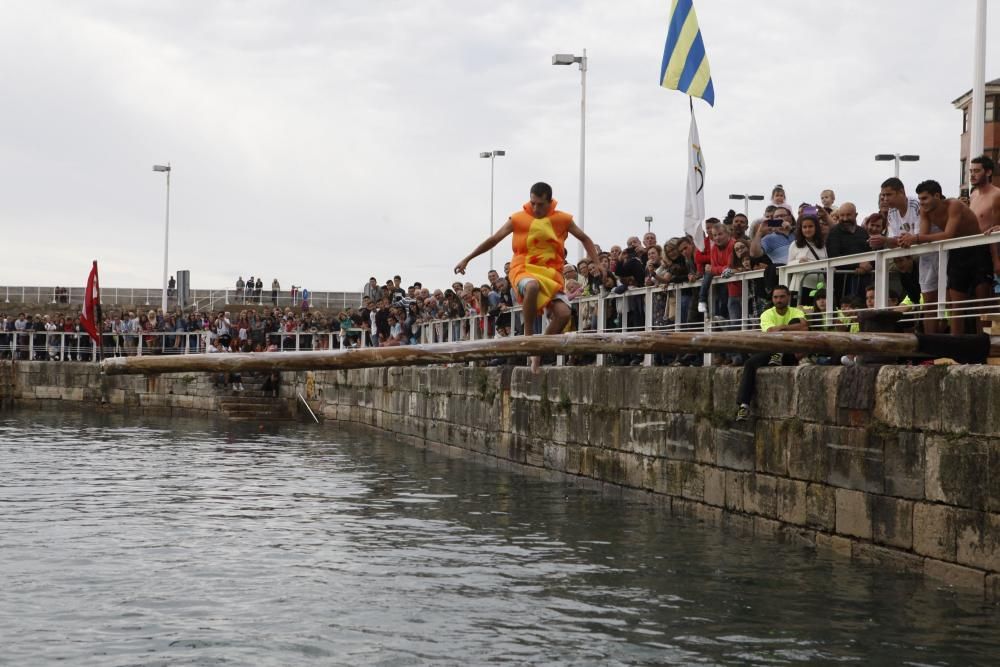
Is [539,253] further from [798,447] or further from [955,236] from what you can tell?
[955,236]

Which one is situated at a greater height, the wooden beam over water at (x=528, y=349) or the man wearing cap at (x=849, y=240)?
the man wearing cap at (x=849, y=240)

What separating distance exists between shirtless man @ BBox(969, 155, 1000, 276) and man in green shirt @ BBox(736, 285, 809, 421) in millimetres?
1941

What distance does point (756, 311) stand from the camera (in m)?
13.6

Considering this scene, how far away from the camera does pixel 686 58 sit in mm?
17922

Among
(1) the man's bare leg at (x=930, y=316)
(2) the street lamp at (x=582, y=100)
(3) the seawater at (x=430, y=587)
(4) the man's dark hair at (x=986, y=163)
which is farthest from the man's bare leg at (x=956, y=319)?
(2) the street lamp at (x=582, y=100)

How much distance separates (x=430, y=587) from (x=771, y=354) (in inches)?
157

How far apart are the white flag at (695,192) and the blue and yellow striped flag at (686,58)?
0.64 meters

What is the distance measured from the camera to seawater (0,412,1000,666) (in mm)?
7996

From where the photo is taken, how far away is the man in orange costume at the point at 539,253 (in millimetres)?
12609

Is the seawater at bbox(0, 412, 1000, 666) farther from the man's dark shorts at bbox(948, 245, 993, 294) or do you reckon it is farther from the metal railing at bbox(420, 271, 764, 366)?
the man's dark shorts at bbox(948, 245, 993, 294)

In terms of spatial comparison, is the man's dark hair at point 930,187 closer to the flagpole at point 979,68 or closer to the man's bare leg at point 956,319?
the man's bare leg at point 956,319

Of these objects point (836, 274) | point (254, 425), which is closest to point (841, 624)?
point (836, 274)

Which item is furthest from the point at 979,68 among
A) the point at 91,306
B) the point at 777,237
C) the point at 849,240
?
the point at 91,306

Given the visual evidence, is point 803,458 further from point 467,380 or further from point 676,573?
point 467,380
